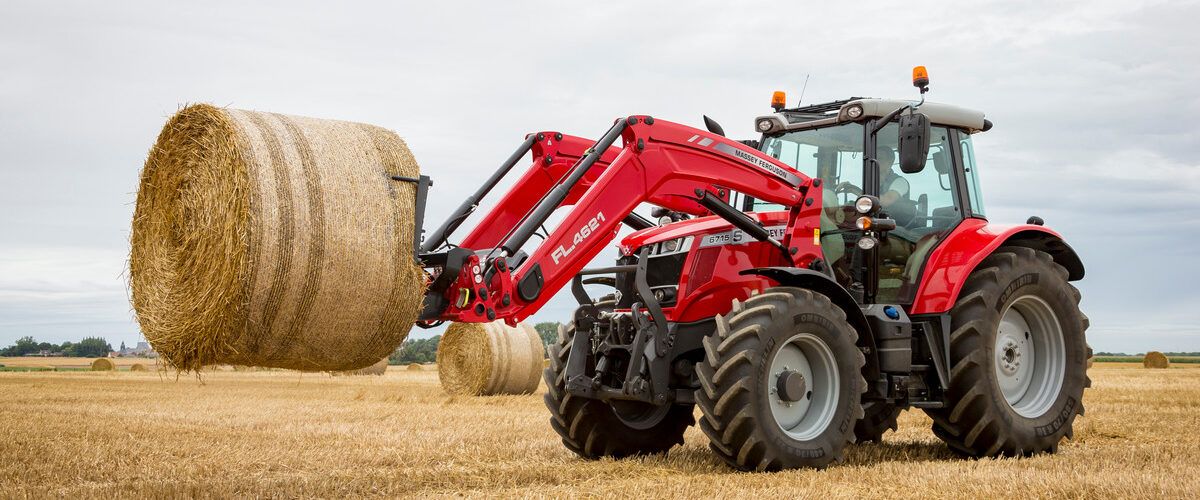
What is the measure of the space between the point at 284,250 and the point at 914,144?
377 cm

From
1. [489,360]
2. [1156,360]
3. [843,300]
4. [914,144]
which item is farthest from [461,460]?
[1156,360]

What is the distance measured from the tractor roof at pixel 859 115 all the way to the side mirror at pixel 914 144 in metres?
0.73

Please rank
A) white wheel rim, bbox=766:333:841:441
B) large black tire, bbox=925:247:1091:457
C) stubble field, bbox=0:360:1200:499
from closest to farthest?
stubble field, bbox=0:360:1200:499 → white wheel rim, bbox=766:333:841:441 → large black tire, bbox=925:247:1091:457

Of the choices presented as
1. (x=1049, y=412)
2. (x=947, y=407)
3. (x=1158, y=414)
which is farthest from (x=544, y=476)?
(x=1158, y=414)

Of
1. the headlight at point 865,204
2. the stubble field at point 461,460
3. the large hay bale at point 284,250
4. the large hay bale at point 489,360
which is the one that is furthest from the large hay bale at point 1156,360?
the large hay bale at point 284,250

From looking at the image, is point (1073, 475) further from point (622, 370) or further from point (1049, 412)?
point (622, 370)

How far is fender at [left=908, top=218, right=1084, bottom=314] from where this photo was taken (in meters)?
6.77

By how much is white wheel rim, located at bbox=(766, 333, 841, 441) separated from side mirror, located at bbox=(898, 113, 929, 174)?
1.25 meters

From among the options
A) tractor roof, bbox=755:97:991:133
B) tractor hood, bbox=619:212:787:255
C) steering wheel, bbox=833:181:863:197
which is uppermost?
tractor roof, bbox=755:97:991:133

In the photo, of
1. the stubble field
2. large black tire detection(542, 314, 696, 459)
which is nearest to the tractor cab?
the stubble field

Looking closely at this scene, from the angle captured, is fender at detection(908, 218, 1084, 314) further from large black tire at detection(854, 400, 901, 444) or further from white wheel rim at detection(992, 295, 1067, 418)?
large black tire at detection(854, 400, 901, 444)

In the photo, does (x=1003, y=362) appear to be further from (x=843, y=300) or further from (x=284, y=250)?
(x=284, y=250)

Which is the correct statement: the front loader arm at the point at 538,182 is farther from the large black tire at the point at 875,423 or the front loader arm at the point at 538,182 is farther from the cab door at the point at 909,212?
the large black tire at the point at 875,423

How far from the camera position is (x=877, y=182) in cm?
687
